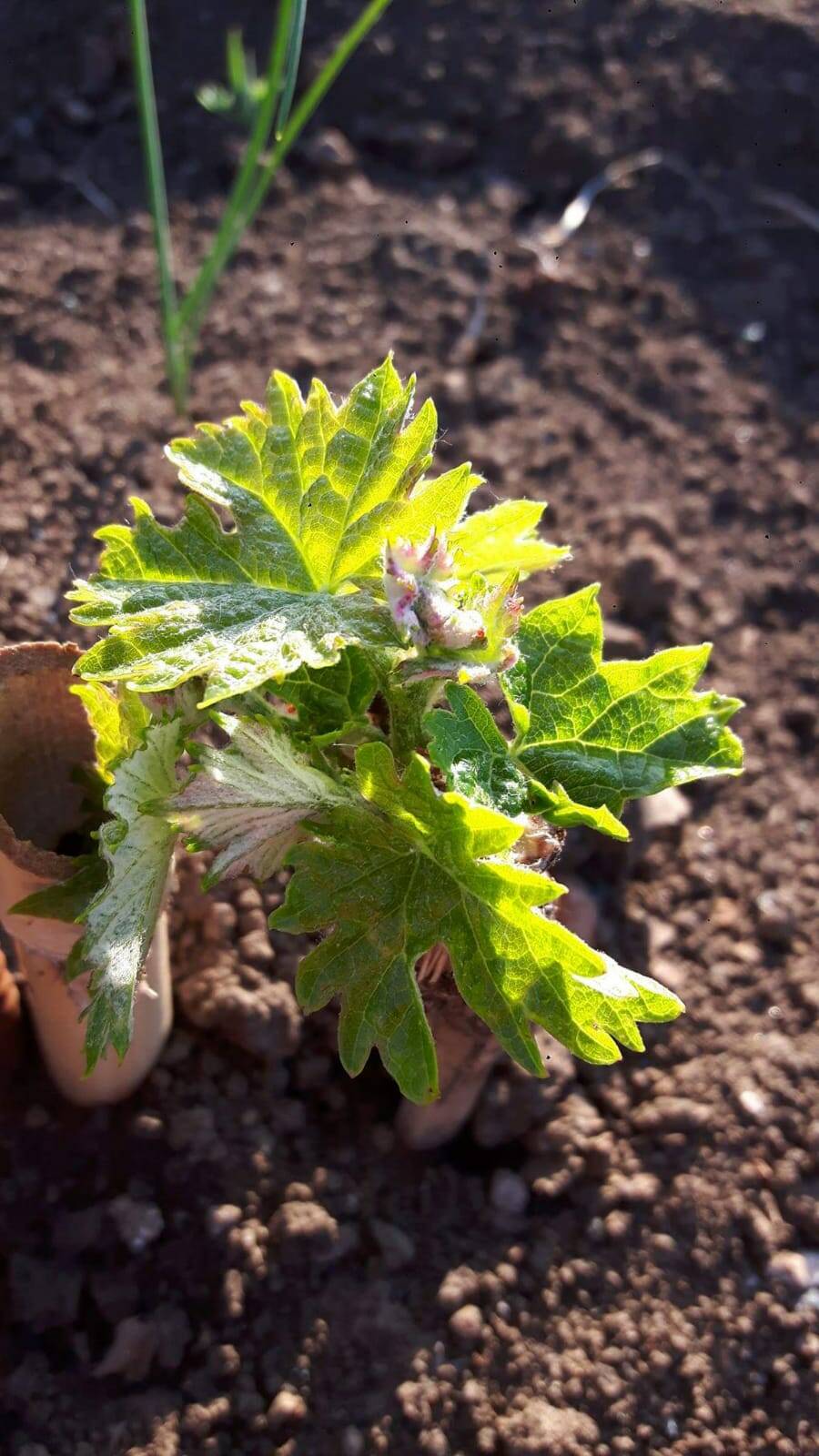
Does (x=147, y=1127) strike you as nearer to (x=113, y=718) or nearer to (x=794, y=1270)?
(x=113, y=718)

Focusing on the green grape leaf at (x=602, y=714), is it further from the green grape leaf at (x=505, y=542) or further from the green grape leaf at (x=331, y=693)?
the green grape leaf at (x=331, y=693)

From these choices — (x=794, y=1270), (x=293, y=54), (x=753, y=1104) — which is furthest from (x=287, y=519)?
(x=794, y=1270)

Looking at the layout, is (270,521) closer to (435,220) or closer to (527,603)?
(527,603)

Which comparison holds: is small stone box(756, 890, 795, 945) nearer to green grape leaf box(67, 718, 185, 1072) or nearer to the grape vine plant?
the grape vine plant

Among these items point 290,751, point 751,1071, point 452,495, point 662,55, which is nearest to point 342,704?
point 290,751

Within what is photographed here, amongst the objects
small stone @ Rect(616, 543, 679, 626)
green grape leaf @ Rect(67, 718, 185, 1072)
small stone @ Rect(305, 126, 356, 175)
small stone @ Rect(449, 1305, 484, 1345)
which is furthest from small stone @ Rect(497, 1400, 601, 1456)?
small stone @ Rect(305, 126, 356, 175)
